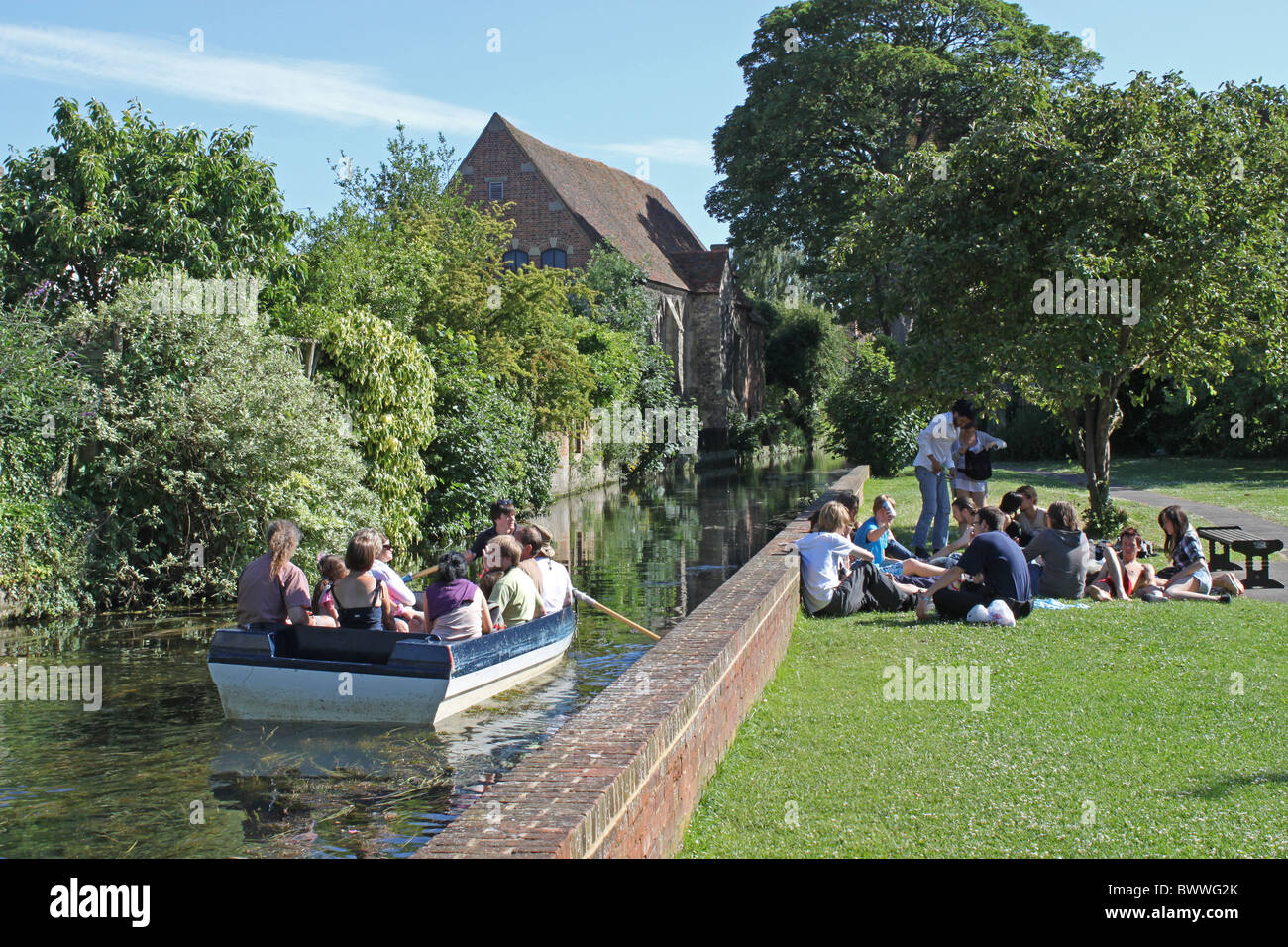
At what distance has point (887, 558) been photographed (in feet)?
43.9

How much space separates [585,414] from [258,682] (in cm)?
2142

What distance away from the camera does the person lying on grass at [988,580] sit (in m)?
→ 10.8

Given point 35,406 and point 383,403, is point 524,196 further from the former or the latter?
point 35,406

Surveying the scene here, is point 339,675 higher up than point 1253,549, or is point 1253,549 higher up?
point 1253,549

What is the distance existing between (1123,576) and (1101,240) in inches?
227

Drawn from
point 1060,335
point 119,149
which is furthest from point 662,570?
point 119,149

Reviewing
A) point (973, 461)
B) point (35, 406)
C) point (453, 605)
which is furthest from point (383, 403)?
point (453, 605)

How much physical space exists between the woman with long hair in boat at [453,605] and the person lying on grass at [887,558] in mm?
4159

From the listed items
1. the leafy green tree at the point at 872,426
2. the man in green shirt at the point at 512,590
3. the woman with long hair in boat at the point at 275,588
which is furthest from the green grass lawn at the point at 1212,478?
the woman with long hair in boat at the point at 275,588

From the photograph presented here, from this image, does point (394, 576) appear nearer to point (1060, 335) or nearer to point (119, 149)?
point (1060, 335)

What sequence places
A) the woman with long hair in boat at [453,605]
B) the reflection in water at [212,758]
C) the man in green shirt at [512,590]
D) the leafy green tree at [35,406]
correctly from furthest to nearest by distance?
1. the leafy green tree at [35,406]
2. the man in green shirt at [512,590]
3. the woman with long hair in boat at [453,605]
4. the reflection in water at [212,758]

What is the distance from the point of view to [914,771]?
6.47 meters

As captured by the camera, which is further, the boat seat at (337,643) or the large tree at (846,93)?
the large tree at (846,93)

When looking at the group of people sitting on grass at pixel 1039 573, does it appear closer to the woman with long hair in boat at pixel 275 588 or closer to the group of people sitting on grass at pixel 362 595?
the group of people sitting on grass at pixel 362 595
